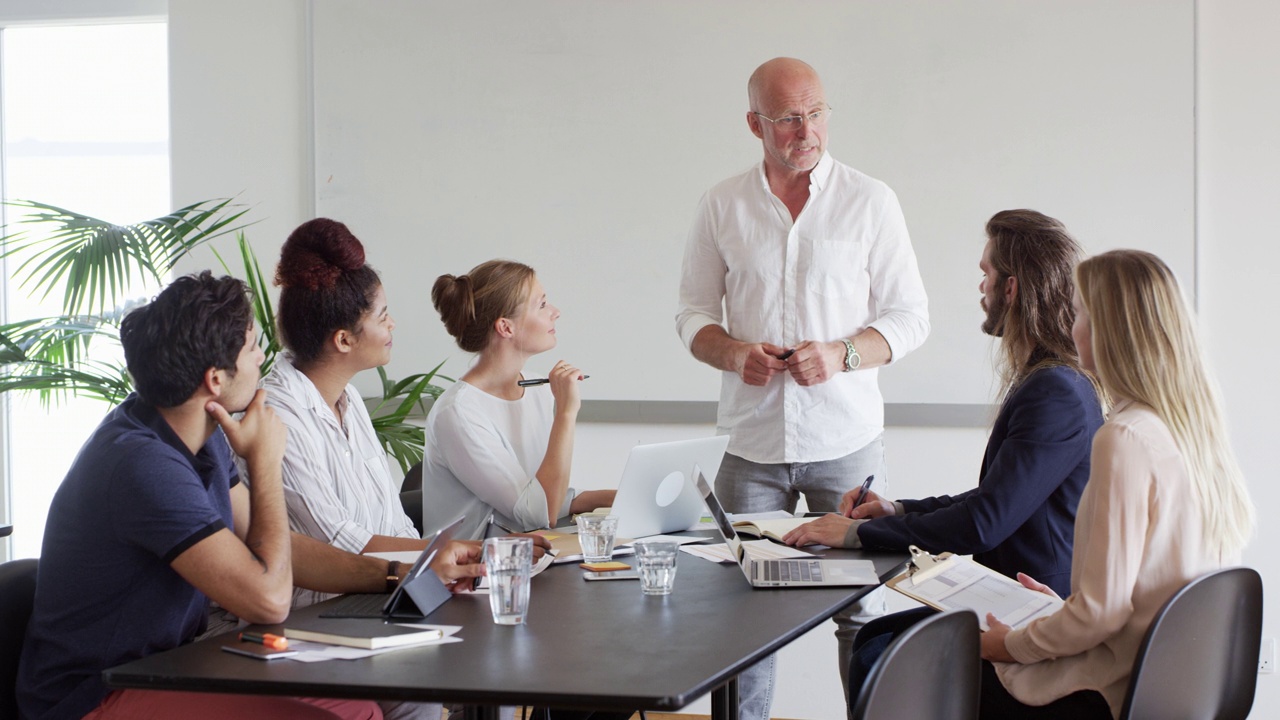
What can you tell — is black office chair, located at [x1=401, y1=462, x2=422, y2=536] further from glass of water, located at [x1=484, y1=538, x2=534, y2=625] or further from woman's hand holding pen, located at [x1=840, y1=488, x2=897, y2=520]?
glass of water, located at [x1=484, y1=538, x2=534, y2=625]

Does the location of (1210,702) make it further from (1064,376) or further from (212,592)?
(212,592)

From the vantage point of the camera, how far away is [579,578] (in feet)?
6.35

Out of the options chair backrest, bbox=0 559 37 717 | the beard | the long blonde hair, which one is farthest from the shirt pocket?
chair backrest, bbox=0 559 37 717

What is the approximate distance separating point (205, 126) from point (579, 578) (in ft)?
9.48

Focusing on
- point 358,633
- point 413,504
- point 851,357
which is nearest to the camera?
point 358,633

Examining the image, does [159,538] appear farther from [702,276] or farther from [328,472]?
[702,276]

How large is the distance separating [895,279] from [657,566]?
4.95ft

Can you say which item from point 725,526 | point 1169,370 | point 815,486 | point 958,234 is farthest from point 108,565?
point 958,234

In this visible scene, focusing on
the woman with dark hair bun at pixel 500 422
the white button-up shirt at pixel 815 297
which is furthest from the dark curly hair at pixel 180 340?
the white button-up shirt at pixel 815 297

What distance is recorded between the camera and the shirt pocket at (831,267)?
2955 millimetres

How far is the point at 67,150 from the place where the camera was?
4332mm

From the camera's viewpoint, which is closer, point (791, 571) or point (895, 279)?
point (791, 571)

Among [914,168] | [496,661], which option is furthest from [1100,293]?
[914,168]

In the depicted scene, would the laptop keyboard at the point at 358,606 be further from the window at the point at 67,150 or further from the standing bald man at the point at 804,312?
the window at the point at 67,150
